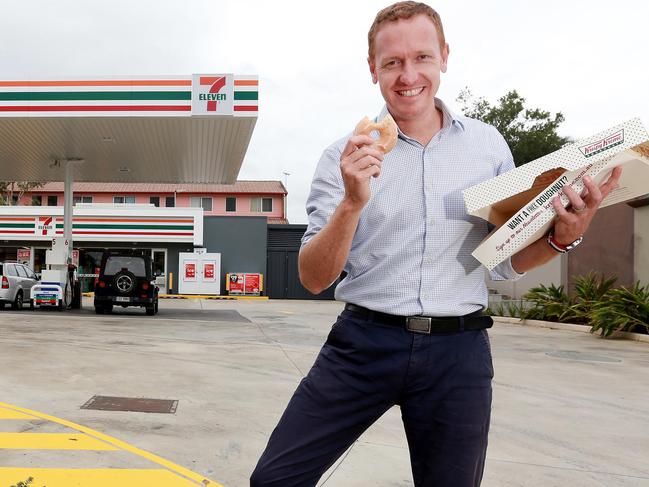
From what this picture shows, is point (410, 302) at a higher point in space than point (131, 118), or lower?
lower

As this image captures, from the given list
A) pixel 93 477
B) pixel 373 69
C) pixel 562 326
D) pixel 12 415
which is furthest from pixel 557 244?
pixel 562 326

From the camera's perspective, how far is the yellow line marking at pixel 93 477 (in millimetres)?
3838

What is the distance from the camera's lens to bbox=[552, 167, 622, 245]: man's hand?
71.8 inches

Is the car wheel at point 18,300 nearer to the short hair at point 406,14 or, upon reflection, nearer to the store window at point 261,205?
the short hair at point 406,14

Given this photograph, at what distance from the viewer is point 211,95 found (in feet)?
48.2

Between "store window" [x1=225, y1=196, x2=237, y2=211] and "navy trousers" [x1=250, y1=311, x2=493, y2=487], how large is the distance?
4878 cm

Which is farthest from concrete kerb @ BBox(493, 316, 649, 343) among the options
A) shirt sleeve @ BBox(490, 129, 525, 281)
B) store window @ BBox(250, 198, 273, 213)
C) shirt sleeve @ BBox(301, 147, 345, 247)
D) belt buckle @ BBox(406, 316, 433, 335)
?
store window @ BBox(250, 198, 273, 213)

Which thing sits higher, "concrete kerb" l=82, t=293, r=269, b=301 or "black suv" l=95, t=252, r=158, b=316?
"black suv" l=95, t=252, r=158, b=316

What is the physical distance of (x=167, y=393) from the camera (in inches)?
257

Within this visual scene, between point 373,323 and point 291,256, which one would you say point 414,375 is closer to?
point 373,323

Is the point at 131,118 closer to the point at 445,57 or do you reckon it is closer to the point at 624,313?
the point at 624,313

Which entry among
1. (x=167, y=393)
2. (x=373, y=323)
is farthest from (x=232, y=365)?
(x=373, y=323)

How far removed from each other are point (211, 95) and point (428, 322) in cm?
1357

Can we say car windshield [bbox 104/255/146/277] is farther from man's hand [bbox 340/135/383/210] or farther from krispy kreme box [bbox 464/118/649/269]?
man's hand [bbox 340/135/383/210]
